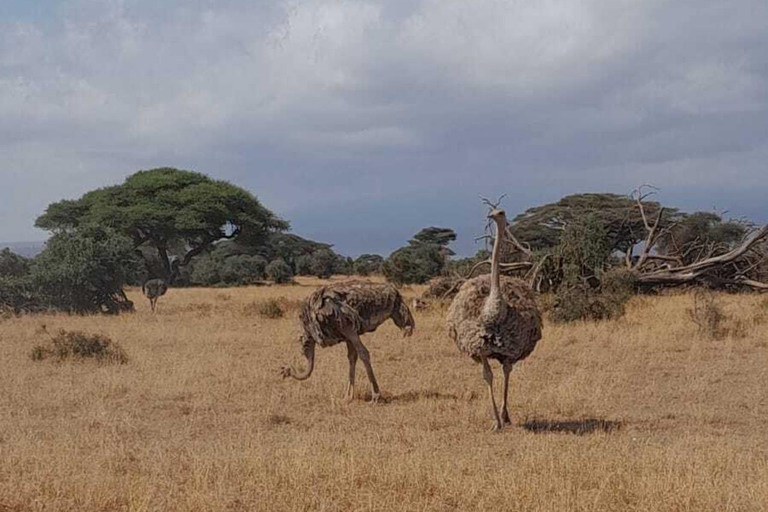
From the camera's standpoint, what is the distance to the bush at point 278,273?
36.8 meters

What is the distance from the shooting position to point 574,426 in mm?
8617

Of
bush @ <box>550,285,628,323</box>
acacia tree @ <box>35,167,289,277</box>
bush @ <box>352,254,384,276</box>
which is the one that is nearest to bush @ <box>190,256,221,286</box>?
acacia tree @ <box>35,167,289,277</box>

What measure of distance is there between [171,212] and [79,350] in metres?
24.6

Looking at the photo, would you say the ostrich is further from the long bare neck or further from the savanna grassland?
the savanna grassland

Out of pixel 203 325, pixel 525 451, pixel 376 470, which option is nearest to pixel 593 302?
pixel 203 325

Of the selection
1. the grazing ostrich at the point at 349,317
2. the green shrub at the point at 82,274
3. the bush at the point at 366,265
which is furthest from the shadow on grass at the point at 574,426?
the bush at the point at 366,265

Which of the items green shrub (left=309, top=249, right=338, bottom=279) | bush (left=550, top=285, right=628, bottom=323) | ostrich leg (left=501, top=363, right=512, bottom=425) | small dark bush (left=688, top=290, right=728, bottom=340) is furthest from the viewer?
green shrub (left=309, top=249, right=338, bottom=279)

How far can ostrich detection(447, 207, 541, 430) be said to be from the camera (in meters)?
8.25

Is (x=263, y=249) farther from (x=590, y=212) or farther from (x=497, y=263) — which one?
(x=497, y=263)

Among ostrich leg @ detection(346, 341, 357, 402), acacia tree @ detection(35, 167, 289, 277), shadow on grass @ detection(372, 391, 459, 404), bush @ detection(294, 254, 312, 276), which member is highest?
acacia tree @ detection(35, 167, 289, 277)

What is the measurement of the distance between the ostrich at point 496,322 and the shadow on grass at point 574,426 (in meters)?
0.31

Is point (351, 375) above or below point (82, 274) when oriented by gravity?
below

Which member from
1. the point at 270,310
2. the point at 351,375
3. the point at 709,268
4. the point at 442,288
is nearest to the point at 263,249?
the point at 442,288

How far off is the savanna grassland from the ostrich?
0.71 metres
